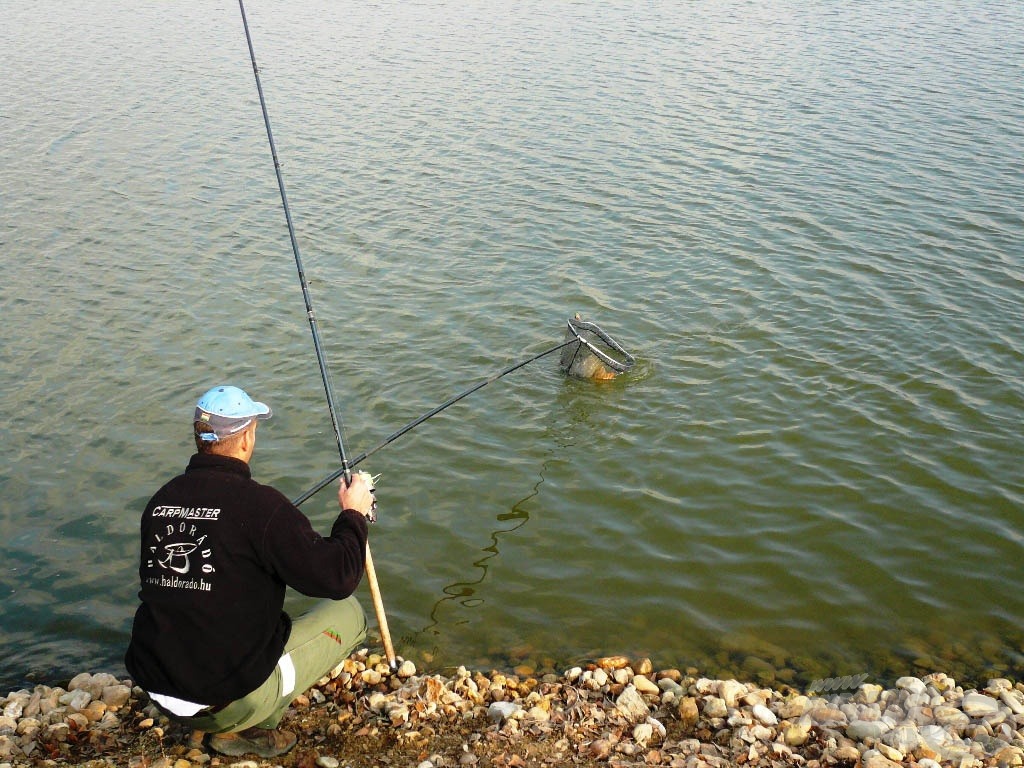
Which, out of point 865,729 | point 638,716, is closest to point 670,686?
point 638,716

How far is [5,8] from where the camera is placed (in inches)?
1444

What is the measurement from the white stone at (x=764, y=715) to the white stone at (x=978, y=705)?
1205 millimetres

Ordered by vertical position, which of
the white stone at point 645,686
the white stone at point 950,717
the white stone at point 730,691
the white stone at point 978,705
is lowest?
the white stone at point 978,705

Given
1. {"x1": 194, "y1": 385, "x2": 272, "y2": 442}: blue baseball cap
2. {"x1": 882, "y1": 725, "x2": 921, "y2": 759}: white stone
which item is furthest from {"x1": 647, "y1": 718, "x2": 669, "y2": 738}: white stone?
{"x1": 194, "y1": 385, "x2": 272, "y2": 442}: blue baseball cap

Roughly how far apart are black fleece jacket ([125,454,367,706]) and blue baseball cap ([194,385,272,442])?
0.39ft

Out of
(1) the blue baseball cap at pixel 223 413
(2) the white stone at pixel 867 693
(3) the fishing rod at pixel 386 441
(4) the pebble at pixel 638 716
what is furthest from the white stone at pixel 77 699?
(2) the white stone at pixel 867 693

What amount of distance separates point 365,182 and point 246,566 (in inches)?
516

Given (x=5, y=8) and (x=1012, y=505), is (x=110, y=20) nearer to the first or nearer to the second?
(x=5, y=8)

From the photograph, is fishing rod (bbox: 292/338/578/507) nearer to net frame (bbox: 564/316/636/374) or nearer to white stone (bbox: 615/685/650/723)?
net frame (bbox: 564/316/636/374)

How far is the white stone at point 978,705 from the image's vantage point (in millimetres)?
5559

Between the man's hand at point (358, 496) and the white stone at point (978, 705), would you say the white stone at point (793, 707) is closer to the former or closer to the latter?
the white stone at point (978, 705)

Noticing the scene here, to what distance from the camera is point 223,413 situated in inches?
169

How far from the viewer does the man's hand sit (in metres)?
4.79

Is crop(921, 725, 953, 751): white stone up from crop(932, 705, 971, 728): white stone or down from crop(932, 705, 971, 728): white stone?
up
